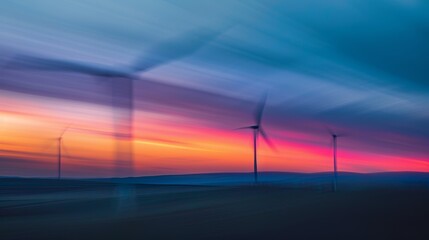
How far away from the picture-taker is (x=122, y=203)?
16125mm

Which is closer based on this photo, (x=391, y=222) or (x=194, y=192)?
(x=391, y=222)

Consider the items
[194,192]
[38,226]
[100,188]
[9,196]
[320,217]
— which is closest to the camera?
[38,226]

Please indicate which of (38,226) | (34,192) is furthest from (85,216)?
(34,192)

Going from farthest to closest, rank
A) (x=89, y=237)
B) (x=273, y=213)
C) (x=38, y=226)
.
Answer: (x=273, y=213) < (x=38, y=226) < (x=89, y=237)

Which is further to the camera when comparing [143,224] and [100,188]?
[100,188]

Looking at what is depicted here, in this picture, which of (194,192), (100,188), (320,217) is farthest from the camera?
(194,192)

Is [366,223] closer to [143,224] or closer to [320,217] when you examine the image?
[320,217]

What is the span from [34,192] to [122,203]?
532 inches

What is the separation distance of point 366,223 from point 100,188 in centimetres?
→ 1580

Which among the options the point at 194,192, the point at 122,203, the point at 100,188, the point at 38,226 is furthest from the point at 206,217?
the point at 194,192

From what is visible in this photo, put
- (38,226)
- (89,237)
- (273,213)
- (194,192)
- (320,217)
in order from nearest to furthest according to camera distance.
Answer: (89,237)
(38,226)
(320,217)
(273,213)
(194,192)

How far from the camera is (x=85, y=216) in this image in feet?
53.2

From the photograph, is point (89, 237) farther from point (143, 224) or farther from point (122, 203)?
point (122, 203)

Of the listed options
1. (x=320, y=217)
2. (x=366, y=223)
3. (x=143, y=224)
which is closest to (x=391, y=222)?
(x=366, y=223)
